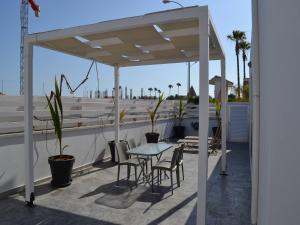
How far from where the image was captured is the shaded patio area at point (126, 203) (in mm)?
3406

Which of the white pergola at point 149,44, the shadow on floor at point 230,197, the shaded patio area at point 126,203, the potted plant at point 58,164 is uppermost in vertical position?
the white pergola at point 149,44

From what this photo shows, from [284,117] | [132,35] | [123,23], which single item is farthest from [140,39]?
[284,117]

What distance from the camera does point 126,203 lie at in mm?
3961

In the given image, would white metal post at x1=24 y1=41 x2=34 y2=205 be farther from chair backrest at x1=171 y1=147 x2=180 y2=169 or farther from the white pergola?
chair backrest at x1=171 y1=147 x2=180 y2=169

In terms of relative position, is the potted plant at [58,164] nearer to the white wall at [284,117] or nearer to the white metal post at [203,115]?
the white metal post at [203,115]

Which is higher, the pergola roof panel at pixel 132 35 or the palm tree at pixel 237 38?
the palm tree at pixel 237 38

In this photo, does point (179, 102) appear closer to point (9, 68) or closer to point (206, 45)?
→ point (9, 68)

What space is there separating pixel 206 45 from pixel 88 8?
11.6 feet

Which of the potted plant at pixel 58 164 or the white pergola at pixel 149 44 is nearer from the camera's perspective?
the white pergola at pixel 149 44

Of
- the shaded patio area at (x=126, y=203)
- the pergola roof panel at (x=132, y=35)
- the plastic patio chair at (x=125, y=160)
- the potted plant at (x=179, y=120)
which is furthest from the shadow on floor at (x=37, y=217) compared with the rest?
the potted plant at (x=179, y=120)

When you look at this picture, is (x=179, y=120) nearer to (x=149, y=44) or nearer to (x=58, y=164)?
(x=149, y=44)

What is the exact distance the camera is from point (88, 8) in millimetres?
5492

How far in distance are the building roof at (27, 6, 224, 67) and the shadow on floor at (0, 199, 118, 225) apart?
2.49 meters

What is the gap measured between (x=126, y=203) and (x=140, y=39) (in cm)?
259
